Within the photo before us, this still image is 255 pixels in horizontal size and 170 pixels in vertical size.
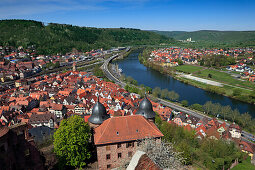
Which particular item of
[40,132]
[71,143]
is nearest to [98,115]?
[71,143]

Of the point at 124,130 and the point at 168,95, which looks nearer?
the point at 124,130

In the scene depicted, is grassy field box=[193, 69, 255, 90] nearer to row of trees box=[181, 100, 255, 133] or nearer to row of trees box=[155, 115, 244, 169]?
row of trees box=[181, 100, 255, 133]

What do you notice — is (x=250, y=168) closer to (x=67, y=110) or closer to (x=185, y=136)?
(x=185, y=136)

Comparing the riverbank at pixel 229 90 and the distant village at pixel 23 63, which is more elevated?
the distant village at pixel 23 63

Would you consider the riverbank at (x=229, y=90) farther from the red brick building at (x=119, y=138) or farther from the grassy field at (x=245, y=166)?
the red brick building at (x=119, y=138)

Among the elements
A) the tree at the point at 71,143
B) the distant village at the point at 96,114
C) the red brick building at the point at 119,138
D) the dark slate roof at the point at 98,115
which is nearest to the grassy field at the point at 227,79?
the distant village at the point at 96,114

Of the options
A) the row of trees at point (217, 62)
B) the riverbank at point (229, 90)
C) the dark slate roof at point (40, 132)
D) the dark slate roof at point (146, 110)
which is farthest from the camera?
the row of trees at point (217, 62)

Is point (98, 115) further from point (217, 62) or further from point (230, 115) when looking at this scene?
point (217, 62)

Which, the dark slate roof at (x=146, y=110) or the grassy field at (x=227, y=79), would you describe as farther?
the grassy field at (x=227, y=79)
